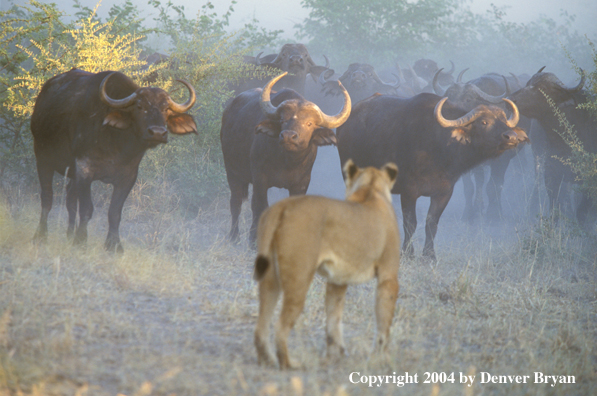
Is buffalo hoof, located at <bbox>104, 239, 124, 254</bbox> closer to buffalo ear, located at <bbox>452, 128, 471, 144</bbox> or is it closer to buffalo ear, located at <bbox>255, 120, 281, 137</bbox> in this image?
buffalo ear, located at <bbox>255, 120, 281, 137</bbox>

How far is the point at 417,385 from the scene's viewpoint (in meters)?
3.59

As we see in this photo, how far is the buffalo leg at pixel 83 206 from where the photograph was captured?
6516 millimetres

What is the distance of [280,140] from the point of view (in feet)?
22.9

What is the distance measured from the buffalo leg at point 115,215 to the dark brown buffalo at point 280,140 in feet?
5.55

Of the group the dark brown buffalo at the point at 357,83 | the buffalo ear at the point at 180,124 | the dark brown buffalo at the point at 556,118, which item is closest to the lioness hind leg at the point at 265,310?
the buffalo ear at the point at 180,124

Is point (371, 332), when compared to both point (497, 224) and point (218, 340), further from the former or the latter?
point (497, 224)

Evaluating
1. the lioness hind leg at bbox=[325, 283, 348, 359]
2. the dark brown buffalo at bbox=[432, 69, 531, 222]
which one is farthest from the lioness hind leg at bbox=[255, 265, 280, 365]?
the dark brown buffalo at bbox=[432, 69, 531, 222]

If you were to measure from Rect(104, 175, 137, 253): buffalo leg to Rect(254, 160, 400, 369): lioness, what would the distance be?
12.0 feet

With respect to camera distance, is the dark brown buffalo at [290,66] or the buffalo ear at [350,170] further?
the dark brown buffalo at [290,66]

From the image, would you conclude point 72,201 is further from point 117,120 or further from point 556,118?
point 556,118

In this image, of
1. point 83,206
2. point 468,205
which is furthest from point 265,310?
point 468,205

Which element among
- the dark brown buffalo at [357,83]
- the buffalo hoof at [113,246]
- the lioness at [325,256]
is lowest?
the buffalo hoof at [113,246]

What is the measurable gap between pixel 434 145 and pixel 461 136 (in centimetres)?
40

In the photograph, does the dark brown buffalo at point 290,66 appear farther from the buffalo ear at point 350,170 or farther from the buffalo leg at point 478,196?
the buffalo ear at point 350,170
